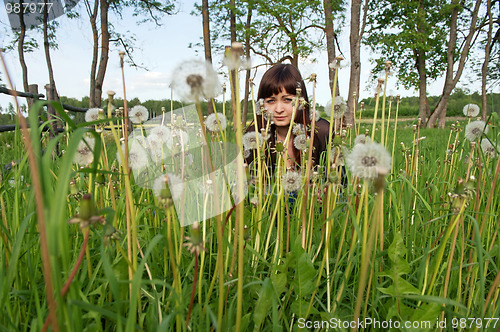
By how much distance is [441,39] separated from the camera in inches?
630

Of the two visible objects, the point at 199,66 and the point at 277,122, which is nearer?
the point at 199,66

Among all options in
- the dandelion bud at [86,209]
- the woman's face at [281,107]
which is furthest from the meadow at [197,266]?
the woman's face at [281,107]

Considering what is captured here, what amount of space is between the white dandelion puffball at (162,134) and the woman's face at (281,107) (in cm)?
129

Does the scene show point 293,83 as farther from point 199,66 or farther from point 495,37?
point 495,37

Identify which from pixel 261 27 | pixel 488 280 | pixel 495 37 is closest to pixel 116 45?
pixel 261 27

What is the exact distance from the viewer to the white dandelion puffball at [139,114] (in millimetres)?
1156

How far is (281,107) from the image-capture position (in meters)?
2.62

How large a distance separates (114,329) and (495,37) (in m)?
19.2

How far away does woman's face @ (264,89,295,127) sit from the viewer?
2.52 metres

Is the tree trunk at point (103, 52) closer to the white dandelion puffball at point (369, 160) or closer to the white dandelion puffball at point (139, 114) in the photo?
the white dandelion puffball at point (139, 114)

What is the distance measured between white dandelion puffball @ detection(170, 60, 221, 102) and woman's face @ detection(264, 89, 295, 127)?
1879 millimetres

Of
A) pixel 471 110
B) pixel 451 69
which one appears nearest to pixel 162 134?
pixel 471 110

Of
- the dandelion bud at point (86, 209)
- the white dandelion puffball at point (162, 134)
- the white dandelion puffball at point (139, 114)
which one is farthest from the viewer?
the white dandelion puffball at point (162, 134)

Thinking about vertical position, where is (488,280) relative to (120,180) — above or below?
below
